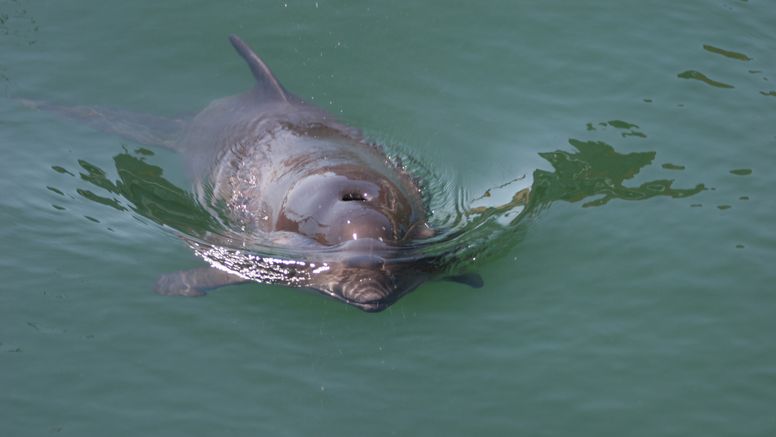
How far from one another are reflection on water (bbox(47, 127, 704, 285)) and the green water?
1.6 inches

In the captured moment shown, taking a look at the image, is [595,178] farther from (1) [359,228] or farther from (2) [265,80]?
(2) [265,80]

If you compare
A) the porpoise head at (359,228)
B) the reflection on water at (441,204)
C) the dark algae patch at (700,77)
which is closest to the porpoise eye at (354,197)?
the porpoise head at (359,228)

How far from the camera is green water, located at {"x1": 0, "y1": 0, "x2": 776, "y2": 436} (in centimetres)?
587

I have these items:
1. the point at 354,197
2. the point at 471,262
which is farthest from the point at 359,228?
the point at 471,262

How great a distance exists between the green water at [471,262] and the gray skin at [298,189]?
21 centimetres

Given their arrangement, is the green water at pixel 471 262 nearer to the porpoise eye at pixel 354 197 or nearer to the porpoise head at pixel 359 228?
the porpoise head at pixel 359 228

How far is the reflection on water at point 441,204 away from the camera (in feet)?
22.1

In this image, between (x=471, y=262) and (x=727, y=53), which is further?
(x=727, y=53)

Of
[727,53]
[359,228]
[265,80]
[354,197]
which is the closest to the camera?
[359,228]

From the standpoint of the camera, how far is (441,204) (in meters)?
7.61

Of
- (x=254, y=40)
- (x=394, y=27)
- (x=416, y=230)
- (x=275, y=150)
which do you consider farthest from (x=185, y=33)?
(x=416, y=230)

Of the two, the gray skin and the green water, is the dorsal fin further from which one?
the green water

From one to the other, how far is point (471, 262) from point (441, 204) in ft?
2.91

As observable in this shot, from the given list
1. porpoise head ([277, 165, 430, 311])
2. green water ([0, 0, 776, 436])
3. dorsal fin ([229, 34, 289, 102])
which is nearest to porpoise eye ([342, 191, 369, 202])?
porpoise head ([277, 165, 430, 311])
